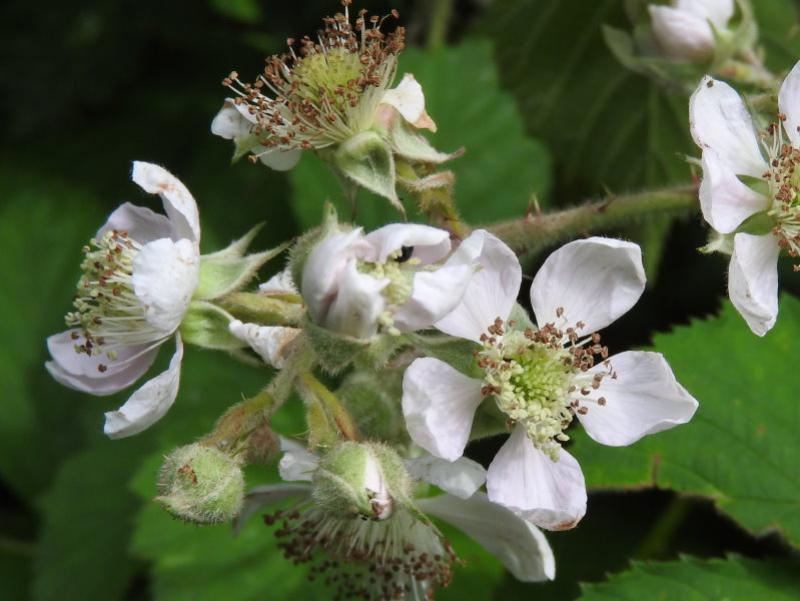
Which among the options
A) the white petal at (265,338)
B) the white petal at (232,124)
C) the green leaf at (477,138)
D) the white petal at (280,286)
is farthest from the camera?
the green leaf at (477,138)

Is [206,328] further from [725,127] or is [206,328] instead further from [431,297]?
[725,127]

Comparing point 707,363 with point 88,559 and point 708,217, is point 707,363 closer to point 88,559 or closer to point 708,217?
point 708,217

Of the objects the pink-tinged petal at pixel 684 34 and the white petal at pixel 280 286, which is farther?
the pink-tinged petal at pixel 684 34

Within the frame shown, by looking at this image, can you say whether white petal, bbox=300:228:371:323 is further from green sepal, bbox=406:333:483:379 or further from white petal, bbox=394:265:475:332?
green sepal, bbox=406:333:483:379

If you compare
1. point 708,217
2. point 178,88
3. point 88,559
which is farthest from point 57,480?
point 708,217

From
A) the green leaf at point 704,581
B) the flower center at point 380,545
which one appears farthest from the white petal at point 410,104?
the green leaf at point 704,581

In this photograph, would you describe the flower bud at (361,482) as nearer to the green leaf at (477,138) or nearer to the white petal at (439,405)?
the white petal at (439,405)
